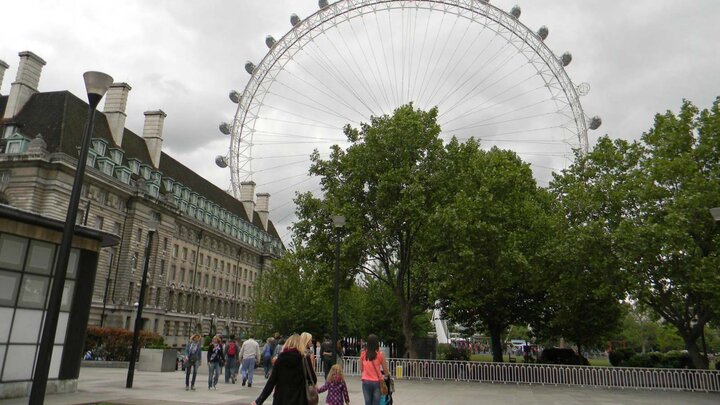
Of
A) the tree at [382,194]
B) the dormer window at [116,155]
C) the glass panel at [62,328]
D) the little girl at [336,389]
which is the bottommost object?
the little girl at [336,389]

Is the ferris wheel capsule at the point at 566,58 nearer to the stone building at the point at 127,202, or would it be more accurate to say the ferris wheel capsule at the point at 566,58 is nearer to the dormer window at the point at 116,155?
the stone building at the point at 127,202

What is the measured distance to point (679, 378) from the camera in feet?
82.5

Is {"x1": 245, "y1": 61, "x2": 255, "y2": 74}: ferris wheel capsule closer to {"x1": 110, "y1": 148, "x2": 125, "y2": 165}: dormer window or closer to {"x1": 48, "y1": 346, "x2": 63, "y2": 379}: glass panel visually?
{"x1": 110, "y1": 148, "x2": 125, "y2": 165}: dormer window

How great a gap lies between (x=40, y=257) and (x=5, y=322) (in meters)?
1.98

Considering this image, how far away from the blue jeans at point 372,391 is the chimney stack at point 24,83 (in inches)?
2437

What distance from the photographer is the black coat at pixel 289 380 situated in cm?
762

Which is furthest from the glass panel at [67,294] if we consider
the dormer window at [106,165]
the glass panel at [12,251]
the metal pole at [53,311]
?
the dormer window at [106,165]

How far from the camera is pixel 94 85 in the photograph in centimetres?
888

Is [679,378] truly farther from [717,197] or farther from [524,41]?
[524,41]

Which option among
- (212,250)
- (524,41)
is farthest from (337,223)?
(212,250)

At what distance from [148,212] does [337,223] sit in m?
57.2

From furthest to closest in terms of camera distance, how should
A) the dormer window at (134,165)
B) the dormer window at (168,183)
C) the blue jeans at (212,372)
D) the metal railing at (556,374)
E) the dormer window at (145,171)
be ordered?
the dormer window at (168,183) < the dormer window at (145,171) < the dormer window at (134,165) < the metal railing at (556,374) < the blue jeans at (212,372)

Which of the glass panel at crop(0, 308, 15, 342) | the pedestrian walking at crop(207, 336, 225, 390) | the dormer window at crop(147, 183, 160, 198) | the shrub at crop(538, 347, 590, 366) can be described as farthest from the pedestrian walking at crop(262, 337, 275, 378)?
the dormer window at crop(147, 183, 160, 198)

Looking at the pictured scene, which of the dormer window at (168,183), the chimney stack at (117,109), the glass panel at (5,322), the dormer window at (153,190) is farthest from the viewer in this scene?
the dormer window at (168,183)
